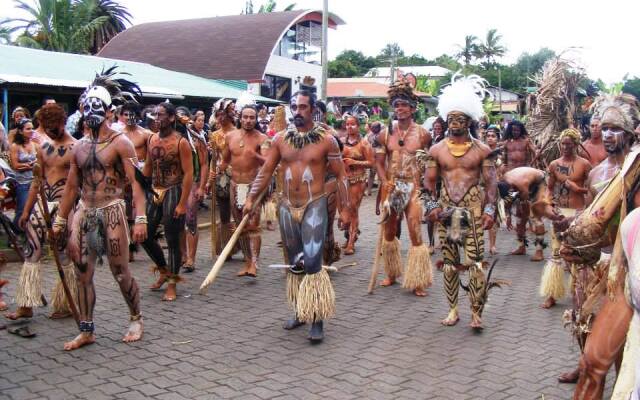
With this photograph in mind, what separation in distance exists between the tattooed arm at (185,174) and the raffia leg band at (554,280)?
370cm

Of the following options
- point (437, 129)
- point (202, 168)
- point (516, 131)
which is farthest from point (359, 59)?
point (202, 168)

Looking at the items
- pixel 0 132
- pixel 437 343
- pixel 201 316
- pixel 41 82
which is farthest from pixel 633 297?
pixel 41 82

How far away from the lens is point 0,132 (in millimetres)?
6938

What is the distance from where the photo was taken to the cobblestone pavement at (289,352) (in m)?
4.61

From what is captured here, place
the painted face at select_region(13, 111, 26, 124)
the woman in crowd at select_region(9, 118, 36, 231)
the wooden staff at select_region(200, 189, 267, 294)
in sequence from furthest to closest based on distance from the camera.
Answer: the painted face at select_region(13, 111, 26, 124)
the woman in crowd at select_region(9, 118, 36, 231)
the wooden staff at select_region(200, 189, 267, 294)

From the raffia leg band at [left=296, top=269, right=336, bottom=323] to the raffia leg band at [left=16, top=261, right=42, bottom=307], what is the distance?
2405 millimetres

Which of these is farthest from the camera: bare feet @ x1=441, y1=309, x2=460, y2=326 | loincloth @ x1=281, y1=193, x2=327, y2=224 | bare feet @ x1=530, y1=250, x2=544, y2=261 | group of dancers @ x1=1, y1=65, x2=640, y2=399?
bare feet @ x1=530, y1=250, x2=544, y2=261

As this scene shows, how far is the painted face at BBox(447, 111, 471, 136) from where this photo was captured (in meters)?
6.01

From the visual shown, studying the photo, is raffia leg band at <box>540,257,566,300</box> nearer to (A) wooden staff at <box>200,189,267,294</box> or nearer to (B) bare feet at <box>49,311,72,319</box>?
(A) wooden staff at <box>200,189,267,294</box>

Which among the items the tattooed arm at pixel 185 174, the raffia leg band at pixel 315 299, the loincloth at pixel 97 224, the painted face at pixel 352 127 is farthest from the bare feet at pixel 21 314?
the painted face at pixel 352 127

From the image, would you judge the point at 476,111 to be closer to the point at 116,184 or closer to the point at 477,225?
the point at 477,225

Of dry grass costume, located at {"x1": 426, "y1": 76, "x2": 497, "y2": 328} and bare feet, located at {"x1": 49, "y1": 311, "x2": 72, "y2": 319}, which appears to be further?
bare feet, located at {"x1": 49, "y1": 311, "x2": 72, "y2": 319}

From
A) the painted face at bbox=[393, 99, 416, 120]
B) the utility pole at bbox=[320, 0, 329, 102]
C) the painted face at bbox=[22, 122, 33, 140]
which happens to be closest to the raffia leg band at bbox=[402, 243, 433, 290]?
the painted face at bbox=[393, 99, 416, 120]

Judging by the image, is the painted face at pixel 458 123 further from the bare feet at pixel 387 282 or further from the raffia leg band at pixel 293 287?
the bare feet at pixel 387 282
